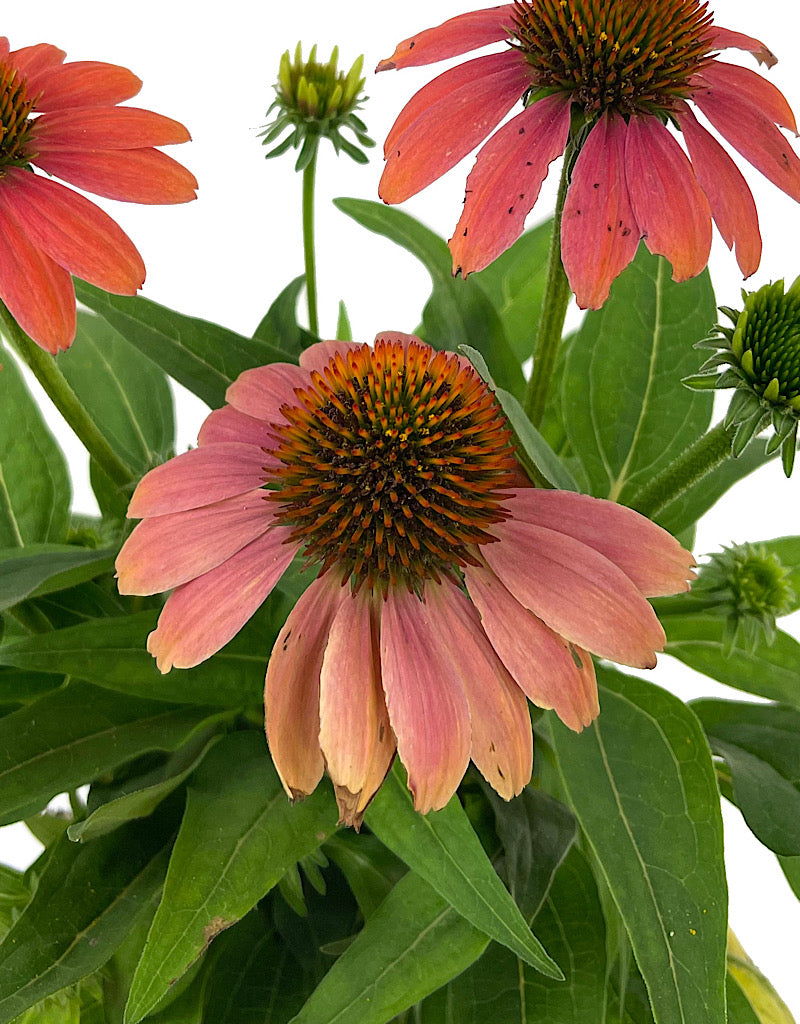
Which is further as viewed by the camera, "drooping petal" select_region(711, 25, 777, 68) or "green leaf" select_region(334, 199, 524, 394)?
"green leaf" select_region(334, 199, 524, 394)

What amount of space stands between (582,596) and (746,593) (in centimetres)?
17

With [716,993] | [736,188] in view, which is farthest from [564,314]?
A: [716,993]

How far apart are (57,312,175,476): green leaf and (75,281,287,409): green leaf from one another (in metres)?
0.17

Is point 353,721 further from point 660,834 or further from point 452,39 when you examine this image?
point 452,39

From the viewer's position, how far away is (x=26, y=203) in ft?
1.60

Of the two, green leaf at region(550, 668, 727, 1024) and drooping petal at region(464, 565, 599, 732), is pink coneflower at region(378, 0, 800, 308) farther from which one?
green leaf at region(550, 668, 727, 1024)

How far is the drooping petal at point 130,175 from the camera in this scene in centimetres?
49

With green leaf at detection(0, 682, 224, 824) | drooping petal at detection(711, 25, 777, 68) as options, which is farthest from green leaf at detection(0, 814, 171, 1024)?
drooping petal at detection(711, 25, 777, 68)

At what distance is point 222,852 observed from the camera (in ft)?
1.65

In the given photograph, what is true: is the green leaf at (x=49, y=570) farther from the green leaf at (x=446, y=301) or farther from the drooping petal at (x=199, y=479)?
the green leaf at (x=446, y=301)

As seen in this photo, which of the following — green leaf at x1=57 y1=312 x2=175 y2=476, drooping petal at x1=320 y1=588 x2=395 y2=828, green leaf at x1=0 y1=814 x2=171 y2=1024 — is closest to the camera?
drooping petal at x1=320 y1=588 x2=395 y2=828

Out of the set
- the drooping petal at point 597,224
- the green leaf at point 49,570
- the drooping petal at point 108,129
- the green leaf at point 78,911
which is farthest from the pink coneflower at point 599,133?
the green leaf at point 78,911

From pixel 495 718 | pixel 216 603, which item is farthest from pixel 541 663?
pixel 216 603

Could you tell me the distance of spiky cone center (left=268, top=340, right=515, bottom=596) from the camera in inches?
18.2
